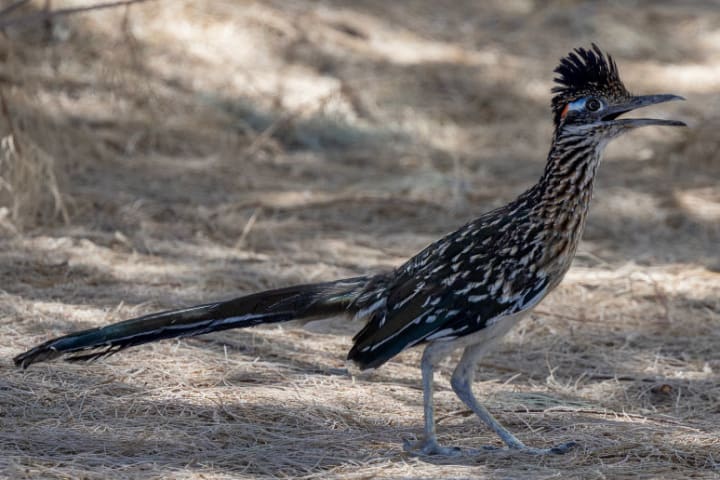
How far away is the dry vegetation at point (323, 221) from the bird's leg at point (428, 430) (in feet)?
0.34

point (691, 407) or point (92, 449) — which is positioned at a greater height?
point (691, 407)

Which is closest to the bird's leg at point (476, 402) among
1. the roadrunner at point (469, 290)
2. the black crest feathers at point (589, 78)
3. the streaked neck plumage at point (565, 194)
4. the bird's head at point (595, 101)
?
the roadrunner at point (469, 290)

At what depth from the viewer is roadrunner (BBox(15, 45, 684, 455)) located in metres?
4.79

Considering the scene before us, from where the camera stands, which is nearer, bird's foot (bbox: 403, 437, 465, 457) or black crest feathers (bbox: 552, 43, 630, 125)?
bird's foot (bbox: 403, 437, 465, 457)

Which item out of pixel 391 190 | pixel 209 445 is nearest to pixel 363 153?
pixel 391 190

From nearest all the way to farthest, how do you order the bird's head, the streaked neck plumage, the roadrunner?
1. the roadrunner
2. the streaked neck plumage
3. the bird's head

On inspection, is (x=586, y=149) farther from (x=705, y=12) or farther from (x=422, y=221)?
(x=705, y=12)

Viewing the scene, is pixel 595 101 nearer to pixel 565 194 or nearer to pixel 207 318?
pixel 565 194

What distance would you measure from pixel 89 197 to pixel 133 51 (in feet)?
4.20

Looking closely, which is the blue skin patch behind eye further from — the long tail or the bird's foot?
the bird's foot

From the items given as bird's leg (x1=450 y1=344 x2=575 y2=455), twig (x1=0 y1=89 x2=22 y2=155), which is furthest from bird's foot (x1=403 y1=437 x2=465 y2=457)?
twig (x1=0 y1=89 x2=22 y2=155)

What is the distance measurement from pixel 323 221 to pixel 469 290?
15.0 feet

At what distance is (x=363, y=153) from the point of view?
11.4 meters

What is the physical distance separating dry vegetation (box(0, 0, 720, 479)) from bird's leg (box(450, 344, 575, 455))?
0.31ft
